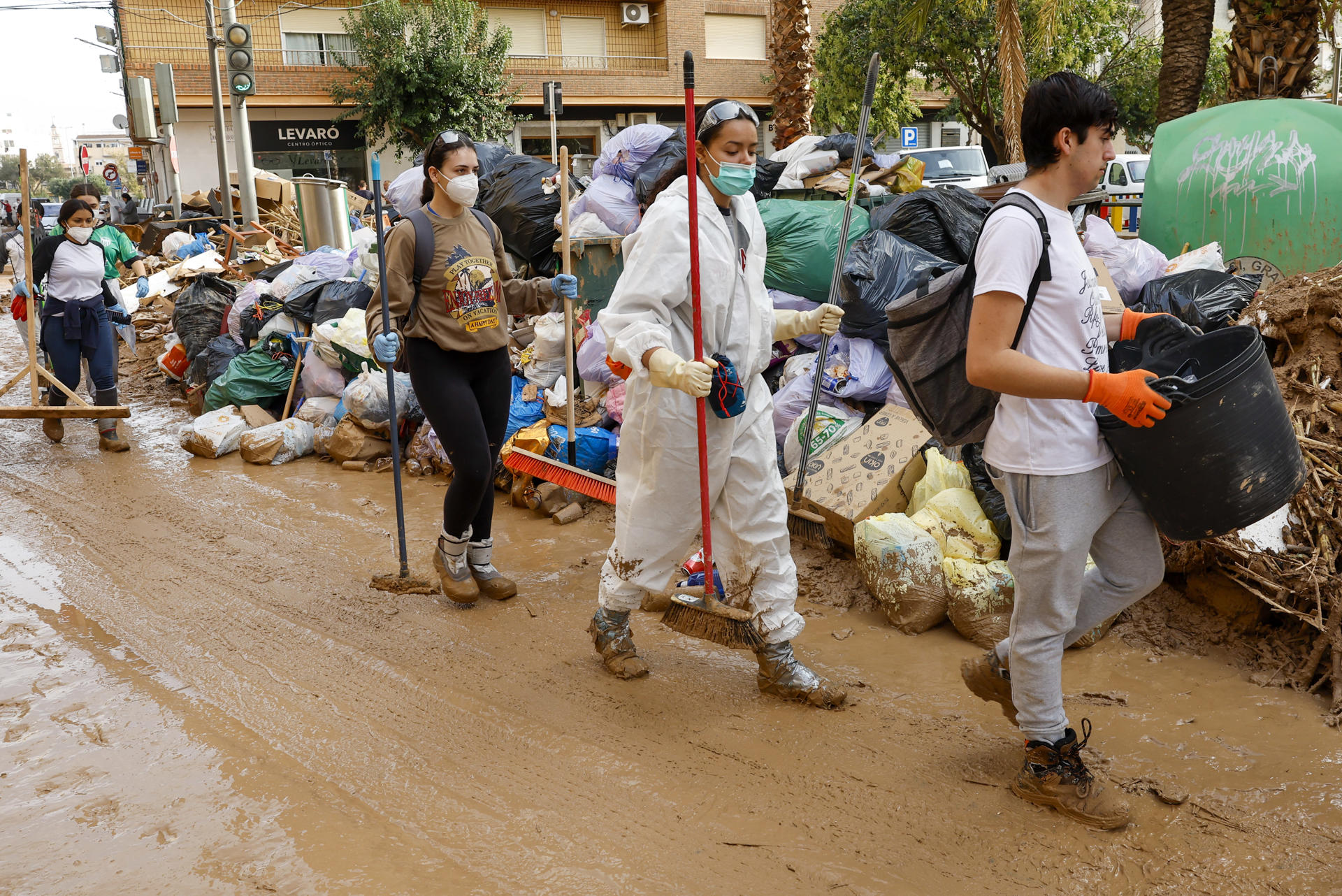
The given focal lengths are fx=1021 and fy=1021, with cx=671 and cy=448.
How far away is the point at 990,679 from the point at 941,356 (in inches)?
33.0

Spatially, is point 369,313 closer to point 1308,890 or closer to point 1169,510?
point 1169,510

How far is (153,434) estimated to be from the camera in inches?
299

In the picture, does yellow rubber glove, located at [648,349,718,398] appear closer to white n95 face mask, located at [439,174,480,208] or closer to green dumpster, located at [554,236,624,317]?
white n95 face mask, located at [439,174,480,208]

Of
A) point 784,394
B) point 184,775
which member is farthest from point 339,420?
point 184,775

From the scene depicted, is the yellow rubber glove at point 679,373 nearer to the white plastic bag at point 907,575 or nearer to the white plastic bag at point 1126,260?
the white plastic bag at point 907,575

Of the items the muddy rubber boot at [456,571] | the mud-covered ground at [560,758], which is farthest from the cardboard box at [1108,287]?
the muddy rubber boot at [456,571]

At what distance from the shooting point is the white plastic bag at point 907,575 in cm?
363

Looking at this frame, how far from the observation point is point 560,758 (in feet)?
9.25

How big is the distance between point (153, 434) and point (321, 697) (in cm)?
522

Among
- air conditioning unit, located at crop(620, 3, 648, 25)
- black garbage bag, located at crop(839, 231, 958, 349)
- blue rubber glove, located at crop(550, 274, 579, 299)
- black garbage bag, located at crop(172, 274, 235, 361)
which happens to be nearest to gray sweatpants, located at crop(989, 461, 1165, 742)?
blue rubber glove, located at crop(550, 274, 579, 299)

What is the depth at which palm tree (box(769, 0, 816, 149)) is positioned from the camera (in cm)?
1282

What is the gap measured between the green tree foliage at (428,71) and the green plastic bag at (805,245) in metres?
23.6

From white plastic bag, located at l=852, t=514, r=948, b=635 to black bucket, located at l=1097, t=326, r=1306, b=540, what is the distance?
1.39 meters

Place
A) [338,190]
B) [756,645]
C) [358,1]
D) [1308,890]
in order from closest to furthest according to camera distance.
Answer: [1308,890]
[756,645]
[338,190]
[358,1]
